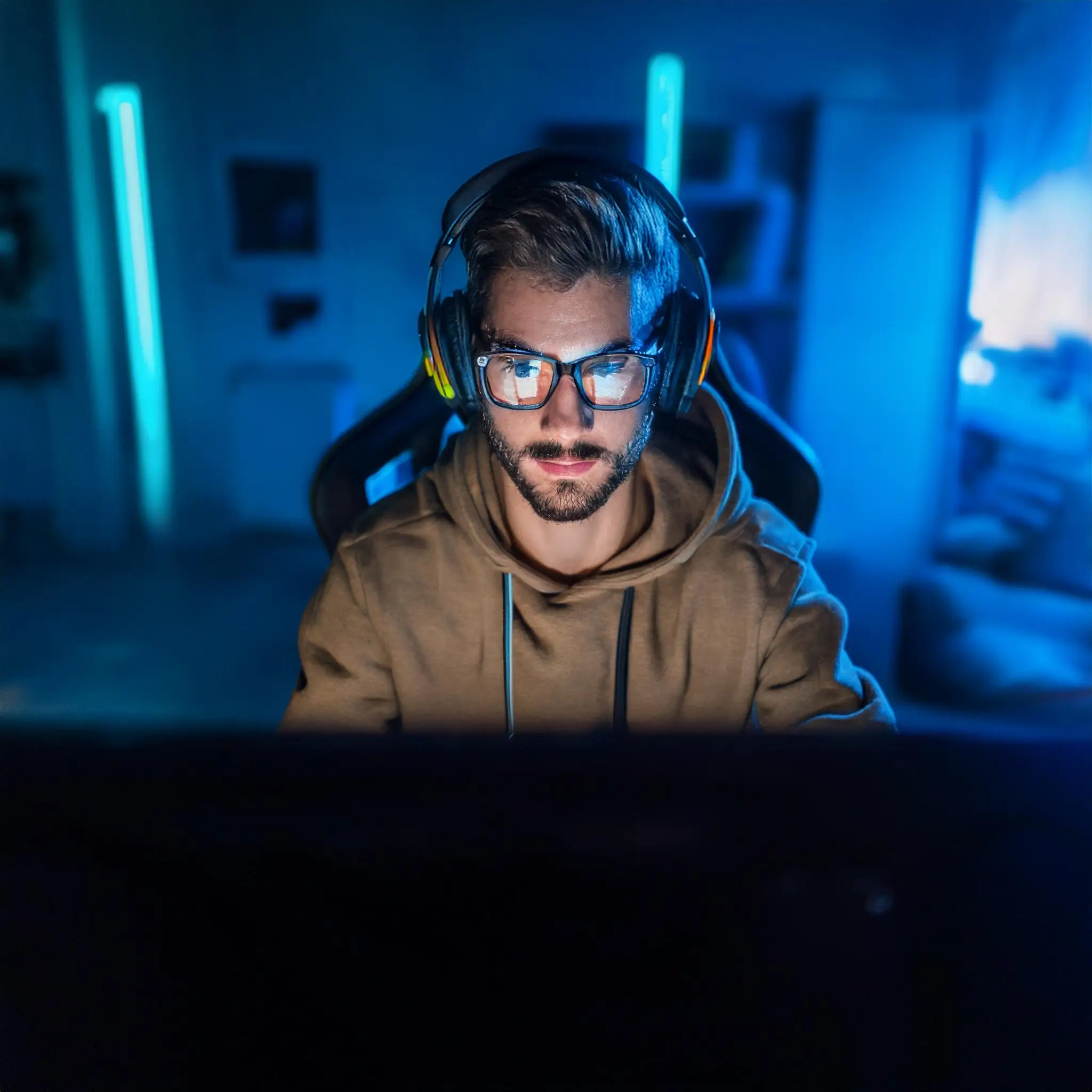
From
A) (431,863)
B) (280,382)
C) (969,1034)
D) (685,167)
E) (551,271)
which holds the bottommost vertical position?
(969,1034)

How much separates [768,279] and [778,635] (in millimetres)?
960

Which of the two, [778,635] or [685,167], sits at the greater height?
[685,167]

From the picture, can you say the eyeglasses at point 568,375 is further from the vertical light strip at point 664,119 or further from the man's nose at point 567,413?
the vertical light strip at point 664,119

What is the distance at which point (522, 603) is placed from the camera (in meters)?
0.96

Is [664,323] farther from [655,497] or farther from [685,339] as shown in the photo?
[655,497]

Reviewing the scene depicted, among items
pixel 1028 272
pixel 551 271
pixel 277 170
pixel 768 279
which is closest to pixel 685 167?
pixel 768 279

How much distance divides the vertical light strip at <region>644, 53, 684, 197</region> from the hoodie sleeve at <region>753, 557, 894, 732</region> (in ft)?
1.65

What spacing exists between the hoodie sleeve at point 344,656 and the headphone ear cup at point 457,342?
230mm

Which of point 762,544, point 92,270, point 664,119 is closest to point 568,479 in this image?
point 762,544

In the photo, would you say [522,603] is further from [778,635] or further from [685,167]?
[685,167]

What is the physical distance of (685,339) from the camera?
879 mm

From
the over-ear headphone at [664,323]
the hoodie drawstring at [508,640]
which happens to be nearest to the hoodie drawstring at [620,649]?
the hoodie drawstring at [508,640]

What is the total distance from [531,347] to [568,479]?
149mm

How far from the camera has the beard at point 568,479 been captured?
885 mm
